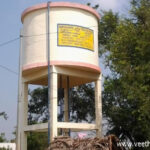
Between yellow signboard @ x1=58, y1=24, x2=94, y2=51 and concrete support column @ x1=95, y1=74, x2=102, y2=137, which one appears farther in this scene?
concrete support column @ x1=95, y1=74, x2=102, y2=137

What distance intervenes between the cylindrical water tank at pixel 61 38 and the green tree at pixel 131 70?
1445mm

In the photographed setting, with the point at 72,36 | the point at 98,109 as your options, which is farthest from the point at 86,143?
the point at 72,36

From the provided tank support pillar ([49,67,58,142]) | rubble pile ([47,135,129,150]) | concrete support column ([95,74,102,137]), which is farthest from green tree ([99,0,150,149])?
rubble pile ([47,135,129,150])

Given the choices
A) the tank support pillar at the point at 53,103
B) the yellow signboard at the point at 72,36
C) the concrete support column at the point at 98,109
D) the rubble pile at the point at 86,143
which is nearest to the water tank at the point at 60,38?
the yellow signboard at the point at 72,36

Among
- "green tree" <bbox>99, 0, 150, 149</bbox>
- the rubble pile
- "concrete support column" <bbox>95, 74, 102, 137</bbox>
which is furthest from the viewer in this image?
"concrete support column" <bbox>95, 74, 102, 137</bbox>

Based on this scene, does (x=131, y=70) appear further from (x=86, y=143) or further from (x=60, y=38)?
(x=86, y=143)

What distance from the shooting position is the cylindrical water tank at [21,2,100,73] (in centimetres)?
1761

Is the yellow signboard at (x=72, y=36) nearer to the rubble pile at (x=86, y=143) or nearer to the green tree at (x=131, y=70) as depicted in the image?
the green tree at (x=131, y=70)

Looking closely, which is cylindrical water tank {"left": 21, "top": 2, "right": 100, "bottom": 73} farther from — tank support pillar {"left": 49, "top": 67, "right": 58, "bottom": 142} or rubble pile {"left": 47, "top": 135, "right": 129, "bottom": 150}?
rubble pile {"left": 47, "top": 135, "right": 129, "bottom": 150}

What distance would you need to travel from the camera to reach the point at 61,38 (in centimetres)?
1772

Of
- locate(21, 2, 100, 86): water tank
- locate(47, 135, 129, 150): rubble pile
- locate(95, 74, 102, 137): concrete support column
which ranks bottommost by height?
locate(47, 135, 129, 150): rubble pile

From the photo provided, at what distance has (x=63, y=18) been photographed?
18.0 metres

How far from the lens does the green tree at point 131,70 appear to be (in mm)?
16688

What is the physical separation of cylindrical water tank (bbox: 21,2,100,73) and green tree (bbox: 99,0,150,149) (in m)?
1.44
